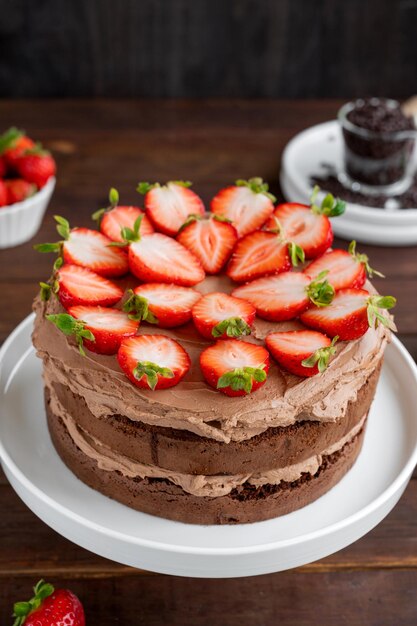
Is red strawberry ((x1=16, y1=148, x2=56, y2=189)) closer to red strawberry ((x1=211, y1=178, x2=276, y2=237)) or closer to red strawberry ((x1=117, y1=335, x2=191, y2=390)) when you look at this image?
red strawberry ((x1=211, y1=178, x2=276, y2=237))

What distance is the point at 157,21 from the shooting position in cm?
397

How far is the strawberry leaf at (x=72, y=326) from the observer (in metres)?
1.85

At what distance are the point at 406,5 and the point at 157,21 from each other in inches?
43.3

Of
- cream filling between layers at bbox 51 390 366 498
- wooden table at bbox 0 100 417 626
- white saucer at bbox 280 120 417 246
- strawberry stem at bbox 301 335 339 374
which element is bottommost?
wooden table at bbox 0 100 417 626

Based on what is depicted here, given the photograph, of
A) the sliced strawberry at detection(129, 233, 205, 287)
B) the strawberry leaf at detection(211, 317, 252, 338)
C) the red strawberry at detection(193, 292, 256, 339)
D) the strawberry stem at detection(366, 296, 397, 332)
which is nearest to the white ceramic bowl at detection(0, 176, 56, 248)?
the sliced strawberry at detection(129, 233, 205, 287)

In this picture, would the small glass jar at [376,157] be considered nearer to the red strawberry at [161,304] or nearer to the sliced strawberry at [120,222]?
the sliced strawberry at [120,222]

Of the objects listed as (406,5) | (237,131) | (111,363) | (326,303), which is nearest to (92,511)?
(111,363)

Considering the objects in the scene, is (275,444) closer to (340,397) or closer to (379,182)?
(340,397)

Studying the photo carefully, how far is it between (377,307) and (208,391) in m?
0.42

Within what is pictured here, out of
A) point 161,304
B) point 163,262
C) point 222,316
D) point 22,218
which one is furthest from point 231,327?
point 22,218

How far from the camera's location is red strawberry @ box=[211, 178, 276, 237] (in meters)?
2.26

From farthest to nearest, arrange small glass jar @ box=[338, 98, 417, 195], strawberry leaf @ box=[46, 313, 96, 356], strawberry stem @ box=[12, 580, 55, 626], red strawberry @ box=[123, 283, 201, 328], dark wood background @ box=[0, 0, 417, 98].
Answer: dark wood background @ box=[0, 0, 417, 98] < small glass jar @ box=[338, 98, 417, 195] < red strawberry @ box=[123, 283, 201, 328] < strawberry leaf @ box=[46, 313, 96, 356] < strawberry stem @ box=[12, 580, 55, 626]

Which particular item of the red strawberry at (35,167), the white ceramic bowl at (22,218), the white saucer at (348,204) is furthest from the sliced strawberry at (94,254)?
the white saucer at (348,204)

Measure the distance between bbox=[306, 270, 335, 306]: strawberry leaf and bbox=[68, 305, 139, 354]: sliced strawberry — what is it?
384 millimetres
